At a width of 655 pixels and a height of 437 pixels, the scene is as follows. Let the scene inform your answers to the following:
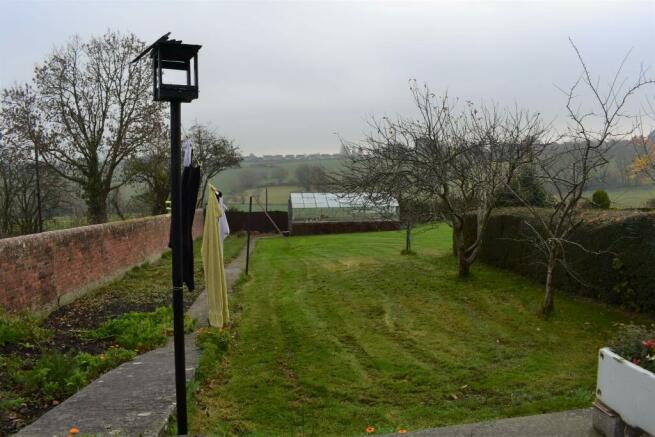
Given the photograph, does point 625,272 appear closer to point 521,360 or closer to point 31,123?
point 521,360

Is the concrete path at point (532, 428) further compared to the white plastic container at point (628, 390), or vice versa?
the concrete path at point (532, 428)

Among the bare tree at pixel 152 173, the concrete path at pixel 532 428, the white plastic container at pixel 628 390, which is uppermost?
the bare tree at pixel 152 173

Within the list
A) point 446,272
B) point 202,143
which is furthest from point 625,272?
point 202,143

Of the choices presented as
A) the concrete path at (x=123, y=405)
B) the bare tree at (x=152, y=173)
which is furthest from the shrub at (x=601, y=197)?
the bare tree at (x=152, y=173)

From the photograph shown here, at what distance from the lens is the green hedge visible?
25.2 feet

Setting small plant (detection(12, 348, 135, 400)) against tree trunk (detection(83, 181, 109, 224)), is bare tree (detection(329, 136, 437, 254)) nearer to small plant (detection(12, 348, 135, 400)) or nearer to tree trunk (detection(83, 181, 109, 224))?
small plant (detection(12, 348, 135, 400))

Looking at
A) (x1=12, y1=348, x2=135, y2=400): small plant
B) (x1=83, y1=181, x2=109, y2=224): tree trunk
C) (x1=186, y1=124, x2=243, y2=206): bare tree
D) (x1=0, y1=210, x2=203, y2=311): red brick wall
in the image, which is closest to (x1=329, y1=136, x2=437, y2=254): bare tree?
(x1=0, y1=210, x2=203, y2=311): red brick wall

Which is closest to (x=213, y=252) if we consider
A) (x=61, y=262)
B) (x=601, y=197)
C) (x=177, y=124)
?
(x=177, y=124)

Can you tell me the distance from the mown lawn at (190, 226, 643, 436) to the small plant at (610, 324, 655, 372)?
118cm

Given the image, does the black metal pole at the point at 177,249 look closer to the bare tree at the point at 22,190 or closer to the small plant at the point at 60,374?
the small plant at the point at 60,374

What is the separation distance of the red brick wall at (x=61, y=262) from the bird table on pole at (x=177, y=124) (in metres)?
5.50

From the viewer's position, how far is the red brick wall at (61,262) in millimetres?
8391

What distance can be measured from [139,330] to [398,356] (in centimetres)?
410

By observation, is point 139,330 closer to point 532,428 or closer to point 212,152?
point 532,428
